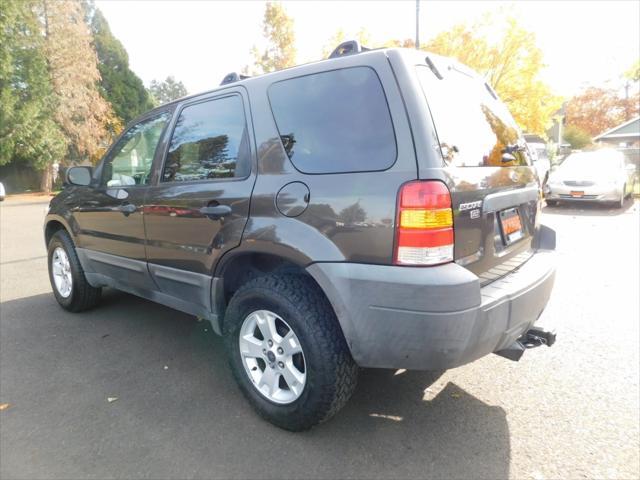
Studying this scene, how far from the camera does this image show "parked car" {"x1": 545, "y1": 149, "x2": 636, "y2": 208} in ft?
36.3

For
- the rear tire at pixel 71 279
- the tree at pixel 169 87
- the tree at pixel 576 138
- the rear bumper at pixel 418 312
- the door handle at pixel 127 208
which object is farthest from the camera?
the tree at pixel 169 87

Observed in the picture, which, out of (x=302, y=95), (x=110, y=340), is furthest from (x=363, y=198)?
(x=110, y=340)

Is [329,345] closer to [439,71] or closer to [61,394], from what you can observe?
[439,71]

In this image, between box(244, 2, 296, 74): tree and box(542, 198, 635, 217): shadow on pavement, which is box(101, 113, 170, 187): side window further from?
box(244, 2, 296, 74): tree

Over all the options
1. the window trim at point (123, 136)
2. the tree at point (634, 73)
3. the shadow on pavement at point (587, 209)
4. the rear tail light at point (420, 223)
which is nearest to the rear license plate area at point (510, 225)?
the rear tail light at point (420, 223)

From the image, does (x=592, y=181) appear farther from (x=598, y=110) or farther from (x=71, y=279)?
(x=598, y=110)

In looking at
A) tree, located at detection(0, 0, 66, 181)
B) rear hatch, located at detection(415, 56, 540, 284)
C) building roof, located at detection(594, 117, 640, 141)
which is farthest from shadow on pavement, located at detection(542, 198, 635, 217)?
tree, located at detection(0, 0, 66, 181)

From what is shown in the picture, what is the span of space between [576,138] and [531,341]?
57.5 meters

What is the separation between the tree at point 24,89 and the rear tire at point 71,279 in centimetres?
2325

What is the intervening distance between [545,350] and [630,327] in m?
1.00

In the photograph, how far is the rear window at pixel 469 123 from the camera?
2.15 m

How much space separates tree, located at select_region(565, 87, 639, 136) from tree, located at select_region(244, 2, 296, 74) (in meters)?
47.4

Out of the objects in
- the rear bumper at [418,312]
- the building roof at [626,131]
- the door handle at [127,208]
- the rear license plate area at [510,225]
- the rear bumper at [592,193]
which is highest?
the building roof at [626,131]

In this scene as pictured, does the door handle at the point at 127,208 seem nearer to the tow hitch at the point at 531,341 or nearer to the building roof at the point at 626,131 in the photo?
the tow hitch at the point at 531,341
